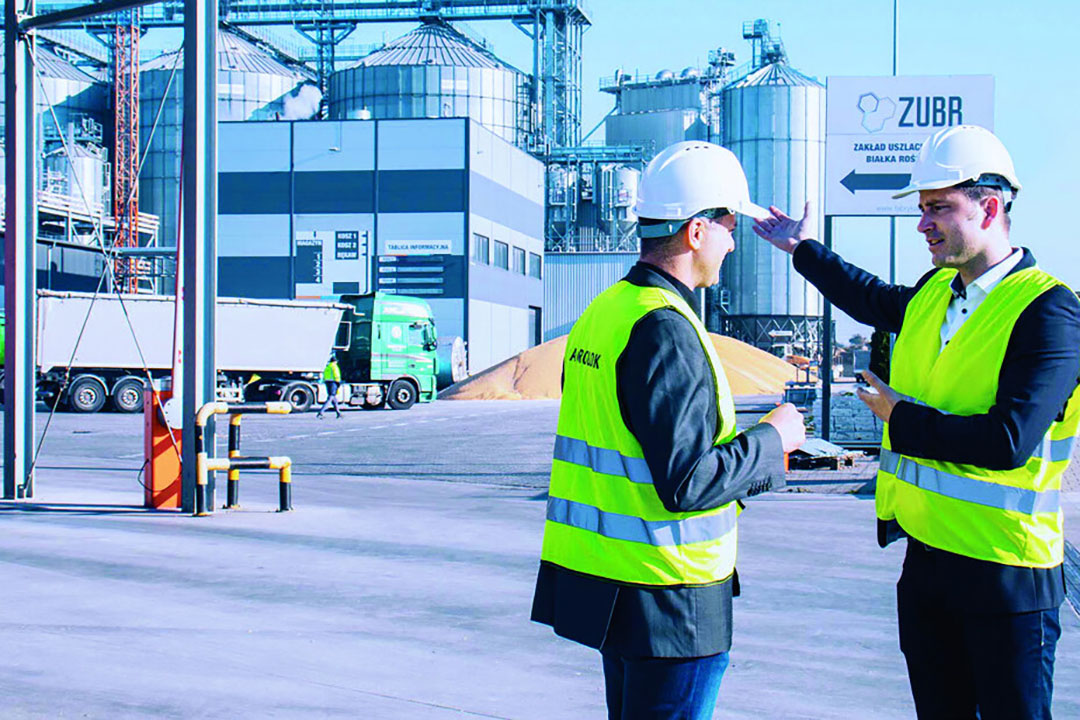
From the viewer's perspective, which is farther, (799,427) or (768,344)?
(768,344)

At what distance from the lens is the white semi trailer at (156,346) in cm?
3152

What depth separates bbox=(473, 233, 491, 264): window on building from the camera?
51906mm

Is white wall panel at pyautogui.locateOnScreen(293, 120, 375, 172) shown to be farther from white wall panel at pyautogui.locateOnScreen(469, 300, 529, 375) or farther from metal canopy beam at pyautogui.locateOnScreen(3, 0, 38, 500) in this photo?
metal canopy beam at pyautogui.locateOnScreen(3, 0, 38, 500)

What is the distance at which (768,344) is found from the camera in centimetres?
6438

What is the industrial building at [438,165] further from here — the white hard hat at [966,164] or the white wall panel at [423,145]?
the white hard hat at [966,164]

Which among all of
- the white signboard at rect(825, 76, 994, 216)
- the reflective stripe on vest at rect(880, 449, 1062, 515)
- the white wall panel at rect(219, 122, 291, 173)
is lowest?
the reflective stripe on vest at rect(880, 449, 1062, 515)

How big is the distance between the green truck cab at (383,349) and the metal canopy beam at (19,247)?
22970 mm

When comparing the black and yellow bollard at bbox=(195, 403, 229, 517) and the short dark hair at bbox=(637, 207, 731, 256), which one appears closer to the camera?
the short dark hair at bbox=(637, 207, 731, 256)

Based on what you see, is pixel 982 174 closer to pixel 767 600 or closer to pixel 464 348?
pixel 767 600

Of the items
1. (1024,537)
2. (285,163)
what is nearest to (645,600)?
(1024,537)

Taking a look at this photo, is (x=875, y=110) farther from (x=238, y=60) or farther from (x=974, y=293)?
(x=238, y=60)

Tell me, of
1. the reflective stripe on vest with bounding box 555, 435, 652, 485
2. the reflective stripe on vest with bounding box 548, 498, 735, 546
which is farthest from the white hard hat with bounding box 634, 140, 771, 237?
the reflective stripe on vest with bounding box 548, 498, 735, 546

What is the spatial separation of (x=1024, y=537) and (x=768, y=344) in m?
62.1

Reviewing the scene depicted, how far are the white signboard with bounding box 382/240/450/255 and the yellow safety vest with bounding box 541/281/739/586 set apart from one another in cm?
4821
